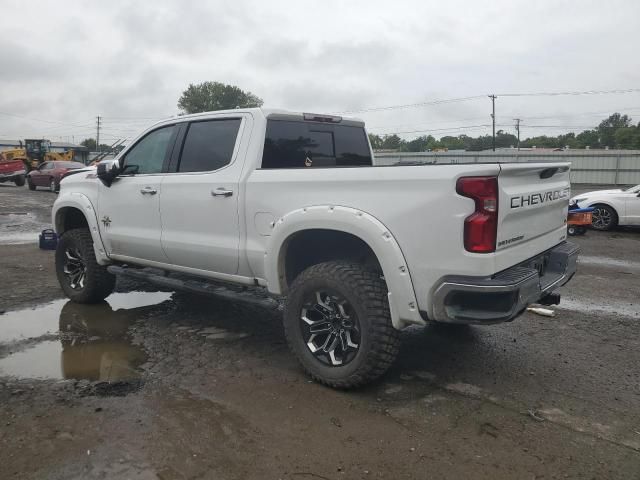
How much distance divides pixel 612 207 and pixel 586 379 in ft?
30.9

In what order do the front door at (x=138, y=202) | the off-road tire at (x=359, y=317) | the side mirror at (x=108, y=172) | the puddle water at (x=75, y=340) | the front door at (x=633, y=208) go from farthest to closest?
the front door at (x=633, y=208) → the side mirror at (x=108, y=172) → the front door at (x=138, y=202) → the puddle water at (x=75, y=340) → the off-road tire at (x=359, y=317)

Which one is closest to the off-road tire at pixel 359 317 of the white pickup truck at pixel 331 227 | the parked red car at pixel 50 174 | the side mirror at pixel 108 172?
the white pickup truck at pixel 331 227

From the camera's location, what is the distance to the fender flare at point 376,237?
10.7 ft

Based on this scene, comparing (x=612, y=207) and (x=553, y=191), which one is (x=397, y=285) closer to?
(x=553, y=191)

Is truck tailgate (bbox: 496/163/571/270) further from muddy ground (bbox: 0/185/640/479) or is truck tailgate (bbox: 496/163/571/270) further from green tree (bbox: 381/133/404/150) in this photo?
green tree (bbox: 381/133/404/150)

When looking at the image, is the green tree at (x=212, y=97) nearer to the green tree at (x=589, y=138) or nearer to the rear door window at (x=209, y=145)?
the green tree at (x=589, y=138)

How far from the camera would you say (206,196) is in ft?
14.3

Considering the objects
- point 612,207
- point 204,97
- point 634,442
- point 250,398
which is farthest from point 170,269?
point 204,97

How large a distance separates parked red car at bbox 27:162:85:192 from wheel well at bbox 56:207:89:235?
1968 cm

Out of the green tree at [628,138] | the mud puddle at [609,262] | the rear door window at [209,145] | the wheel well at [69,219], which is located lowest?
the mud puddle at [609,262]

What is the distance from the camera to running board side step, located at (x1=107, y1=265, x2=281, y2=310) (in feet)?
13.6

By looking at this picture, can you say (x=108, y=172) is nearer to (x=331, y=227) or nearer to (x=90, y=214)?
(x=90, y=214)

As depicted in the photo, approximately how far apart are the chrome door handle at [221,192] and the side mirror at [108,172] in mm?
1469

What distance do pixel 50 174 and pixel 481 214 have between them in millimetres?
25261
